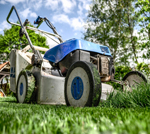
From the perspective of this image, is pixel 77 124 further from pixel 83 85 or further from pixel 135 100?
pixel 135 100

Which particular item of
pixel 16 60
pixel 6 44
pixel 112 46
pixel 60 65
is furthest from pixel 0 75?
pixel 60 65

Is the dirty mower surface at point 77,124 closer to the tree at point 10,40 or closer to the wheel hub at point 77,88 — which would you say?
the wheel hub at point 77,88

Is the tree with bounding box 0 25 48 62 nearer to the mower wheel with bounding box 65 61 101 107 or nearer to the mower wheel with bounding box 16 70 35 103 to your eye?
the mower wheel with bounding box 16 70 35 103

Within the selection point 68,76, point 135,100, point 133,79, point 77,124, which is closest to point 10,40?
point 133,79

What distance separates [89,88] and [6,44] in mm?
20498

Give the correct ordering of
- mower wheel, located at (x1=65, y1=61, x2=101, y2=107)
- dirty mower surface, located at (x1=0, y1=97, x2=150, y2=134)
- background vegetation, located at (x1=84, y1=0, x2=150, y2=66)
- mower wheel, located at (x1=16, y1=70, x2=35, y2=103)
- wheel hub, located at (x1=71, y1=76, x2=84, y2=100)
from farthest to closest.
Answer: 1. background vegetation, located at (x1=84, y1=0, x2=150, y2=66)
2. mower wheel, located at (x1=16, y1=70, x2=35, y2=103)
3. wheel hub, located at (x1=71, y1=76, x2=84, y2=100)
4. mower wheel, located at (x1=65, y1=61, x2=101, y2=107)
5. dirty mower surface, located at (x1=0, y1=97, x2=150, y2=134)

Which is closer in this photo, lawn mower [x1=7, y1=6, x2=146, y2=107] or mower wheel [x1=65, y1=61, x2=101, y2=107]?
mower wheel [x1=65, y1=61, x2=101, y2=107]

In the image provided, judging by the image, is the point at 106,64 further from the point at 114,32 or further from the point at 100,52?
the point at 114,32

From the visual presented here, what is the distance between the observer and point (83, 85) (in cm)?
204

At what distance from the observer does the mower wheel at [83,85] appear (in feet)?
6.26

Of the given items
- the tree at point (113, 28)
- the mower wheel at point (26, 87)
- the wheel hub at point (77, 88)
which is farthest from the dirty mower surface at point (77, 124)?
the tree at point (113, 28)

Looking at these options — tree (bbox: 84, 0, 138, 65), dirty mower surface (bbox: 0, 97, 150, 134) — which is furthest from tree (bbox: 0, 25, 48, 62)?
dirty mower surface (bbox: 0, 97, 150, 134)

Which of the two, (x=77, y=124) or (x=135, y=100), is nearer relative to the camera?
(x=77, y=124)

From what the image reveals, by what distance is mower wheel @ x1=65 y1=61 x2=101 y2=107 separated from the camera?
191 centimetres
